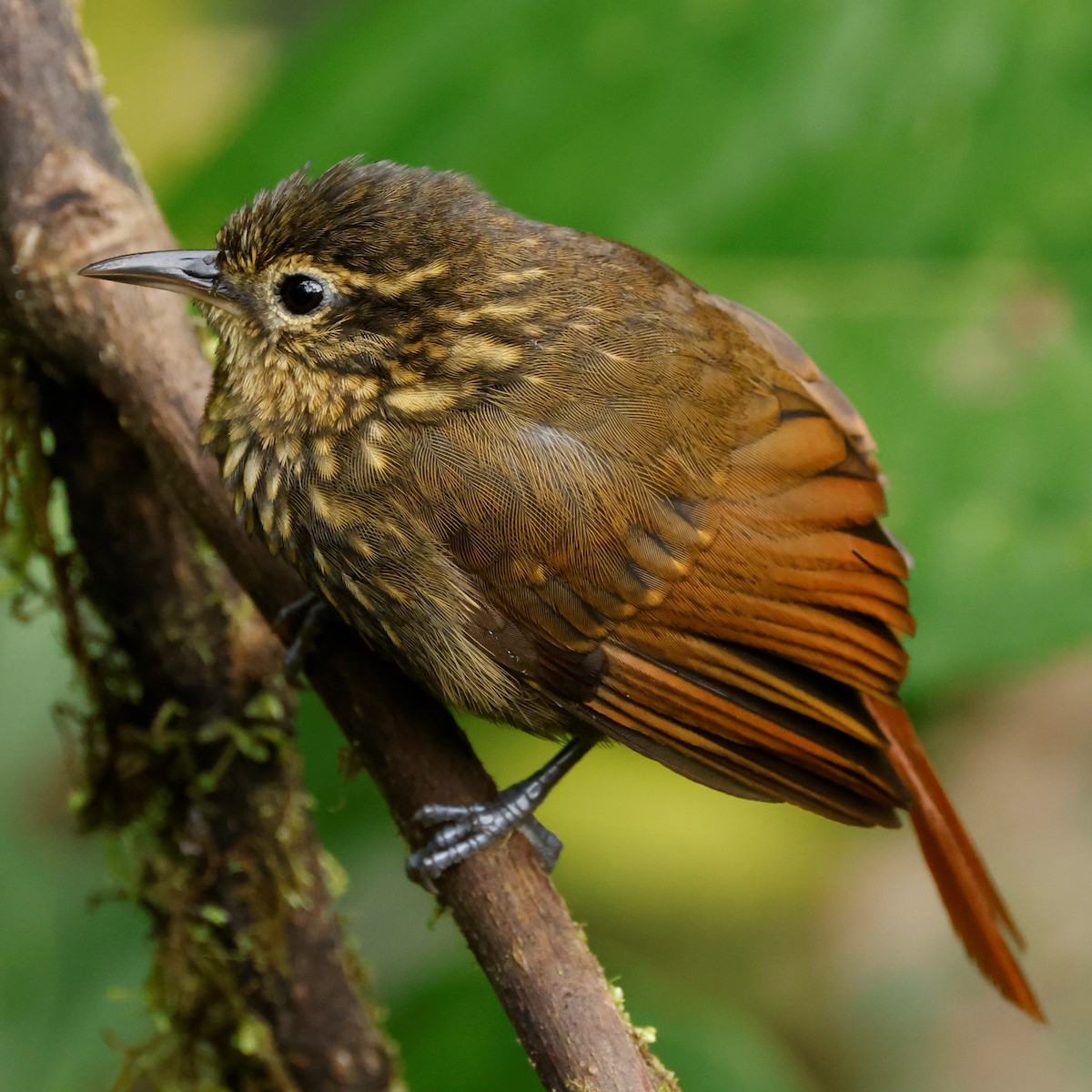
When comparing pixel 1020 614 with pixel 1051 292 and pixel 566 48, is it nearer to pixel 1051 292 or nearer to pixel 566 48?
pixel 1051 292

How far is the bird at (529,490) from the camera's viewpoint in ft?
6.81

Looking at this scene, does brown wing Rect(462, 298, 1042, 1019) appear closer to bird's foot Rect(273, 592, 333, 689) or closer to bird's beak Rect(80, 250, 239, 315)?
bird's foot Rect(273, 592, 333, 689)

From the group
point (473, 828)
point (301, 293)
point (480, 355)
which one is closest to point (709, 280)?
point (480, 355)

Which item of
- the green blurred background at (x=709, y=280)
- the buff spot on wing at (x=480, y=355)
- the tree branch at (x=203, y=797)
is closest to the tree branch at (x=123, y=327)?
the tree branch at (x=203, y=797)

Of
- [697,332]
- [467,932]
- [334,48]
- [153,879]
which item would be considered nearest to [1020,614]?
[697,332]

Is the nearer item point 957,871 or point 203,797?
point 203,797

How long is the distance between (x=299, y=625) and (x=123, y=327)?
50 cm

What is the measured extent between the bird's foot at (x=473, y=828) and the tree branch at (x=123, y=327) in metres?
0.02

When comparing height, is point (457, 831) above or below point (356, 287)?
below

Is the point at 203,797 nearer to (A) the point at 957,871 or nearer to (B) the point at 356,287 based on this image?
(B) the point at 356,287

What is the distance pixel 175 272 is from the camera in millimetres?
2096

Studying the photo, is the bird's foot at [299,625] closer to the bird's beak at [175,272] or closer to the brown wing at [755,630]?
the brown wing at [755,630]

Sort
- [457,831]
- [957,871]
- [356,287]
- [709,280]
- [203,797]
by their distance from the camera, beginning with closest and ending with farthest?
[457,831], [356,287], [203,797], [957,871], [709,280]

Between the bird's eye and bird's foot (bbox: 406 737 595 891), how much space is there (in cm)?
74
